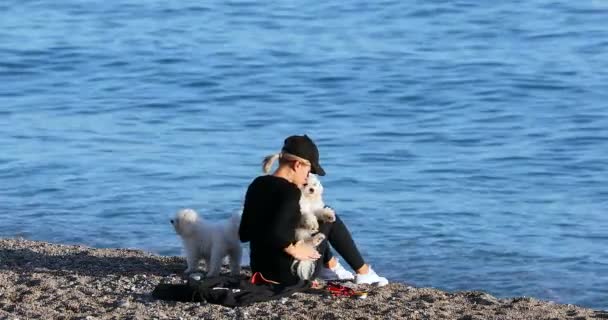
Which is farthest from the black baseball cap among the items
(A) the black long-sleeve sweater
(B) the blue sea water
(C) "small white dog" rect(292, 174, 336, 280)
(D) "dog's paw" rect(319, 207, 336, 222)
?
(B) the blue sea water

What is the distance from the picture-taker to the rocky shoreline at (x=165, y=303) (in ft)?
26.6

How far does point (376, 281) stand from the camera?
372 inches

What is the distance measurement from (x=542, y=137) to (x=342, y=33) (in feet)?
27.6

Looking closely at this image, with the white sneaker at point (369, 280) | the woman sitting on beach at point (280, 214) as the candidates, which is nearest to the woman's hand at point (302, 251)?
the woman sitting on beach at point (280, 214)

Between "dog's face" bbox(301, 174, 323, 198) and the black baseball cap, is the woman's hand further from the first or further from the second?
the black baseball cap

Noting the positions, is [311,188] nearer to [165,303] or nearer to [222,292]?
[222,292]

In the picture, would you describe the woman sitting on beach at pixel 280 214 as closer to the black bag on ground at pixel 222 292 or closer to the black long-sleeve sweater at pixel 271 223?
the black long-sleeve sweater at pixel 271 223

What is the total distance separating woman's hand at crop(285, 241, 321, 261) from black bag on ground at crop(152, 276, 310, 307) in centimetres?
22

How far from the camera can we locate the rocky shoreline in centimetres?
812

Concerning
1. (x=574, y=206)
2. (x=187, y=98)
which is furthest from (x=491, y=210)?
(x=187, y=98)

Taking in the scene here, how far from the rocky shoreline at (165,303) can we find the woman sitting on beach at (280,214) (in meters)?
0.25

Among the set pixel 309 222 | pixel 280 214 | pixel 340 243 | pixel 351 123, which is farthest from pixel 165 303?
pixel 351 123

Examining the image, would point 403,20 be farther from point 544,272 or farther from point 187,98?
point 544,272

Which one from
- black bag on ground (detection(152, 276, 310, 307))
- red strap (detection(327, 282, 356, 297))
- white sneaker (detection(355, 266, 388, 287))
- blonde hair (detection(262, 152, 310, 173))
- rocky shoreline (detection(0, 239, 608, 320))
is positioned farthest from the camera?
white sneaker (detection(355, 266, 388, 287))
